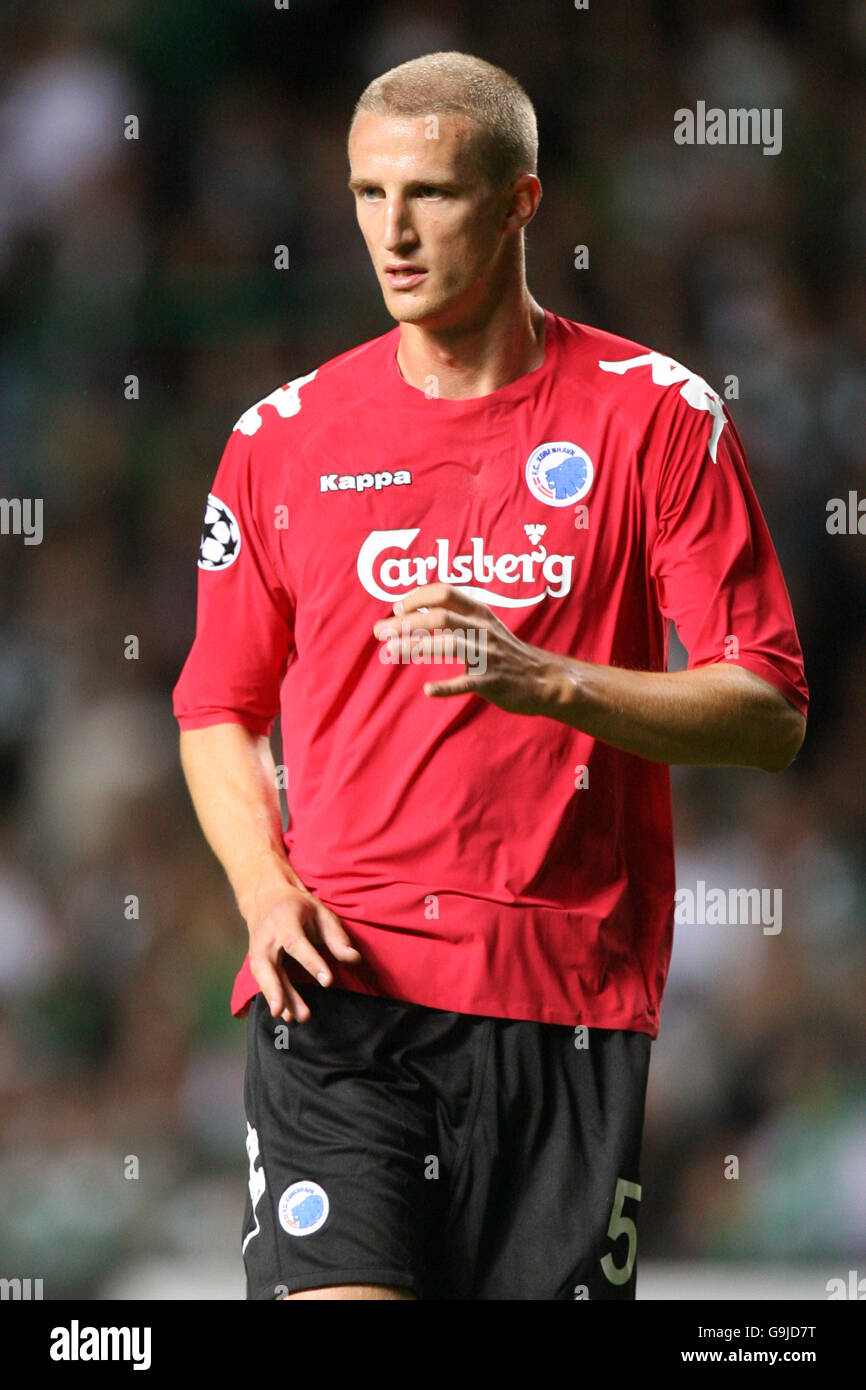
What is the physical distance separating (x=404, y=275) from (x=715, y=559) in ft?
2.00

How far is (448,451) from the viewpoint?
8.97 ft

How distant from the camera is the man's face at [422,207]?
261 cm

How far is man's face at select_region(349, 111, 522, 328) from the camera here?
2613 millimetres

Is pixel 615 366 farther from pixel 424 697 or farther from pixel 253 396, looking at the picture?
pixel 253 396

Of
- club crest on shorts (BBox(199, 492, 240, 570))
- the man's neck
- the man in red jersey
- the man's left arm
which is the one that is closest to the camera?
the man's left arm

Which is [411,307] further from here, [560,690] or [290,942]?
[290,942]

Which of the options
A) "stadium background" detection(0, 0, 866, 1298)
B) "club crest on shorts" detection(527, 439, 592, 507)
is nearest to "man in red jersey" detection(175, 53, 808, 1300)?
"club crest on shorts" detection(527, 439, 592, 507)

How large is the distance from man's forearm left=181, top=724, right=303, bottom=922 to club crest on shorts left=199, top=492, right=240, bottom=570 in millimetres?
263

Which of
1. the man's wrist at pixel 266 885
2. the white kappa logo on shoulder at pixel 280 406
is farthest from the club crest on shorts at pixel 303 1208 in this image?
the white kappa logo on shoulder at pixel 280 406

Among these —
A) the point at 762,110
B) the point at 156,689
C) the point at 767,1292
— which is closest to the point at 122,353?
the point at 156,689

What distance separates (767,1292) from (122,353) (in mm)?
3106

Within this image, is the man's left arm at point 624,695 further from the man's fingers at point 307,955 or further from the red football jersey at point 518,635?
the man's fingers at point 307,955

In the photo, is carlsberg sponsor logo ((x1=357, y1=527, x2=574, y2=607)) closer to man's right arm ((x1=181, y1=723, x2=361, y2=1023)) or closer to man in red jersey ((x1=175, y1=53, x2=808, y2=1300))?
man in red jersey ((x1=175, y1=53, x2=808, y2=1300))

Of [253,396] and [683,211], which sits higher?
[683,211]
